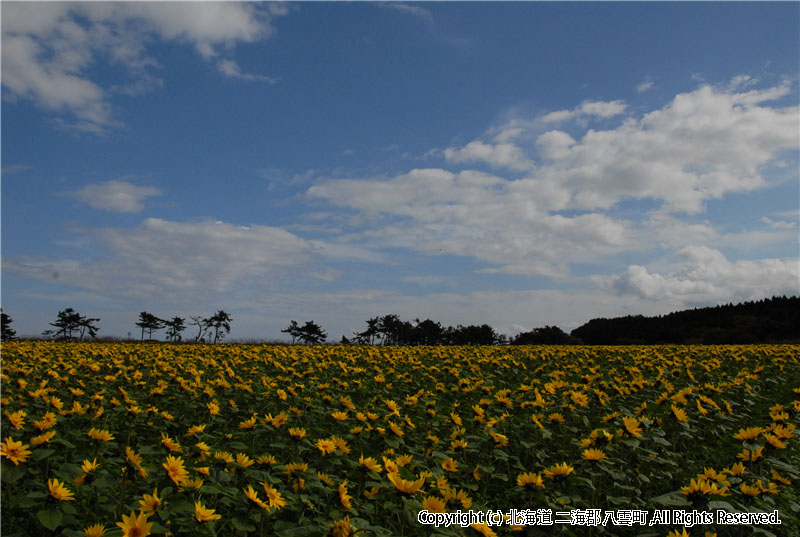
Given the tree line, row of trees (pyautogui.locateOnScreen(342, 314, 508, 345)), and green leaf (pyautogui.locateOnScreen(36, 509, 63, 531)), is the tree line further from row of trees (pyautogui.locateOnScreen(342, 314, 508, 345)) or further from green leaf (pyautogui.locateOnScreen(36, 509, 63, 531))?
green leaf (pyautogui.locateOnScreen(36, 509, 63, 531))

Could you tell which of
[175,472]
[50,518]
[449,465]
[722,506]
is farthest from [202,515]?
[722,506]

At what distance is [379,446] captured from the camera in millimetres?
5102

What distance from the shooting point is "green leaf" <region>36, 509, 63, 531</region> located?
270 cm

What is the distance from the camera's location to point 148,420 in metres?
6.38

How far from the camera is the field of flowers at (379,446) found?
3.22 meters

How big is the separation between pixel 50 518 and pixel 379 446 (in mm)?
2971

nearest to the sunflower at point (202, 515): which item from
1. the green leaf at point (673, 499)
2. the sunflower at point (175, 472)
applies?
the sunflower at point (175, 472)

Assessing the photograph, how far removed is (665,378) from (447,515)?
287 inches

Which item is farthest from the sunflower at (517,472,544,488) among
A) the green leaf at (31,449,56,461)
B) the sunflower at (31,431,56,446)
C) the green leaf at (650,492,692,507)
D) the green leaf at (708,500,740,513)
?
the sunflower at (31,431,56,446)

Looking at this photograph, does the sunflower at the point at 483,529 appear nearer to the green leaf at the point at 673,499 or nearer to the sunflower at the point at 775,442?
the green leaf at the point at 673,499

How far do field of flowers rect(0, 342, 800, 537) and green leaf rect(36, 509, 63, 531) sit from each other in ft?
0.04

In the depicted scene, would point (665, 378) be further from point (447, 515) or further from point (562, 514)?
point (447, 515)

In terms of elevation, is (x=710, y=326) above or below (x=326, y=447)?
above

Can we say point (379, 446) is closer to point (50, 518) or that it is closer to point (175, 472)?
point (175, 472)
